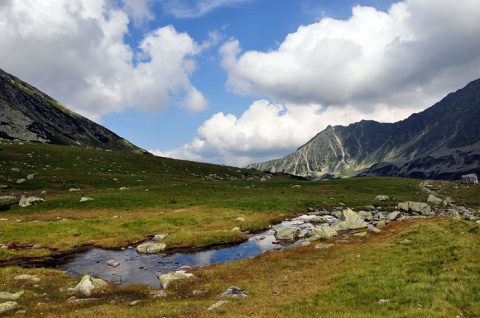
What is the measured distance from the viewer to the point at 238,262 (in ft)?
118

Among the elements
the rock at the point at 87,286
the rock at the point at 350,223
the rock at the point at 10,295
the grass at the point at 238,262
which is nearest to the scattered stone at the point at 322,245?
the grass at the point at 238,262

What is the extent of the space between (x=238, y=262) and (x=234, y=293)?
10.6 metres

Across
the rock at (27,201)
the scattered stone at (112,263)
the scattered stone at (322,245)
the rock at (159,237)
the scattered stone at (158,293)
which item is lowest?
the scattered stone at (322,245)

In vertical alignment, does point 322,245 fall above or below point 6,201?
below

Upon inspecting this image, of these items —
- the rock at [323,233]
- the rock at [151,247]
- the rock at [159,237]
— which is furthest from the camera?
the rock at [159,237]

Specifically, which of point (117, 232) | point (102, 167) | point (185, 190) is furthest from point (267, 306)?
point (102, 167)

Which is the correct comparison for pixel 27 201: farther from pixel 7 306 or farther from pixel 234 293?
pixel 234 293

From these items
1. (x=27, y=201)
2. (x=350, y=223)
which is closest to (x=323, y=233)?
(x=350, y=223)

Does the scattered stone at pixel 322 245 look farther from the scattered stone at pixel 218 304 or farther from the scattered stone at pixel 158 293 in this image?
the scattered stone at pixel 158 293

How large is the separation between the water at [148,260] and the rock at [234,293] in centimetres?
742

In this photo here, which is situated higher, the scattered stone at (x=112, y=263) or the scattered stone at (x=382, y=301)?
the scattered stone at (x=112, y=263)

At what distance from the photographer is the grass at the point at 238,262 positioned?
2080 centimetres

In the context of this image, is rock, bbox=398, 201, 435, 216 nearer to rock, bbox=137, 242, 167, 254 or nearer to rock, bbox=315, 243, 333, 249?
rock, bbox=315, 243, 333, 249

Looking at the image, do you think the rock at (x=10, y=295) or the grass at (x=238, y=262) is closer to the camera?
the grass at (x=238, y=262)
